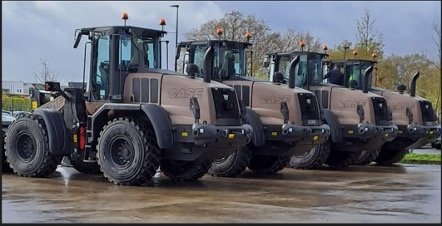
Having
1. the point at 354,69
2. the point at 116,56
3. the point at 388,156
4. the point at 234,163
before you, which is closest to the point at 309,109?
the point at 234,163

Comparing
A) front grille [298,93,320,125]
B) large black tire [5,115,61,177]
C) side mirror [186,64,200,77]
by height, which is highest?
side mirror [186,64,200,77]

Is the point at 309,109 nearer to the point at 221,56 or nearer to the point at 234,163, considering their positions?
the point at 234,163

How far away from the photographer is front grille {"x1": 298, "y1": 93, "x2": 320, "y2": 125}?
54.4 ft

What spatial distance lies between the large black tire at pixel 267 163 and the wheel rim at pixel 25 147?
5059 mm

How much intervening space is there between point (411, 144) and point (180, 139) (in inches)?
387

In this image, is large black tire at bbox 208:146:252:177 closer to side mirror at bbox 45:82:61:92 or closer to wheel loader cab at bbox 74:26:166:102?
wheel loader cab at bbox 74:26:166:102

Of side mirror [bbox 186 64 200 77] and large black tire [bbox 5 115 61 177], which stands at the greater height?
side mirror [bbox 186 64 200 77]

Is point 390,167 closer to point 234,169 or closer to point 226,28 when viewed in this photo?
point 234,169

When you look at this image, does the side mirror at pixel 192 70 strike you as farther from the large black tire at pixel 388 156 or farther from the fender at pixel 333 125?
the large black tire at pixel 388 156

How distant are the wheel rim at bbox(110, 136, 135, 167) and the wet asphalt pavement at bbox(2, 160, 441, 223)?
0.51 m

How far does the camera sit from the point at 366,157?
69.2ft

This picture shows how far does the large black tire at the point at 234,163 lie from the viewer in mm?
16109

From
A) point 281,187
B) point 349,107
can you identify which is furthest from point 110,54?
point 349,107

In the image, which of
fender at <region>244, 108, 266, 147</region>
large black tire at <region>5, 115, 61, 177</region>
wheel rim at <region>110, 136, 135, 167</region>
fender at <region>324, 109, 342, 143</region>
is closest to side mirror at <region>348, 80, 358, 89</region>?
fender at <region>324, 109, 342, 143</region>
